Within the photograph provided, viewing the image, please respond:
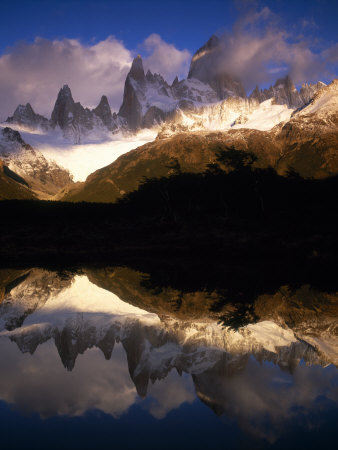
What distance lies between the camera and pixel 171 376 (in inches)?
379

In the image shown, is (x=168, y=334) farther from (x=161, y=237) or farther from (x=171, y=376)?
(x=161, y=237)

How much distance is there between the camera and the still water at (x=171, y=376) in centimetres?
693

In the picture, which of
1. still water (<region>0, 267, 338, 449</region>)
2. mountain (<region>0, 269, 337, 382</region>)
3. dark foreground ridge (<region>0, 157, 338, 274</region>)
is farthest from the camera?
dark foreground ridge (<region>0, 157, 338, 274</region>)

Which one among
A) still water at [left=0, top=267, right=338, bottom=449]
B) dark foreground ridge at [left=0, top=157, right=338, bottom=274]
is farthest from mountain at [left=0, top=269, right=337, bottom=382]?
dark foreground ridge at [left=0, top=157, right=338, bottom=274]

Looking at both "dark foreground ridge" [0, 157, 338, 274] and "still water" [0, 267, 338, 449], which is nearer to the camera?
"still water" [0, 267, 338, 449]

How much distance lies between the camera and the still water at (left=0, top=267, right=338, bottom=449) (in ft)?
22.7

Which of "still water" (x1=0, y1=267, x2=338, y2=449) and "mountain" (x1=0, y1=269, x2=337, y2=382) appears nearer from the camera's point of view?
"still water" (x1=0, y1=267, x2=338, y2=449)

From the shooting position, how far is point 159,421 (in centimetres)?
736

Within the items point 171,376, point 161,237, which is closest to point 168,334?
point 171,376

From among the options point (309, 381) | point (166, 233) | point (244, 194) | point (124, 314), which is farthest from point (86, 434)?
point (244, 194)

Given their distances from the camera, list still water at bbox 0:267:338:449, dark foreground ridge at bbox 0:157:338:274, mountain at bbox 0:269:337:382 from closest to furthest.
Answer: still water at bbox 0:267:338:449
mountain at bbox 0:269:337:382
dark foreground ridge at bbox 0:157:338:274

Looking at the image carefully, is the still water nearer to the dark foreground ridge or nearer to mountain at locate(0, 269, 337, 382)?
mountain at locate(0, 269, 337, 382)

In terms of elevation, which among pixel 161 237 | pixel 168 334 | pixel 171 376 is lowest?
pixel 161 237

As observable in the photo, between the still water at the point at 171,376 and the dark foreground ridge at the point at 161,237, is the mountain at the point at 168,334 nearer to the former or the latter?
the still water at the point at 171,376
